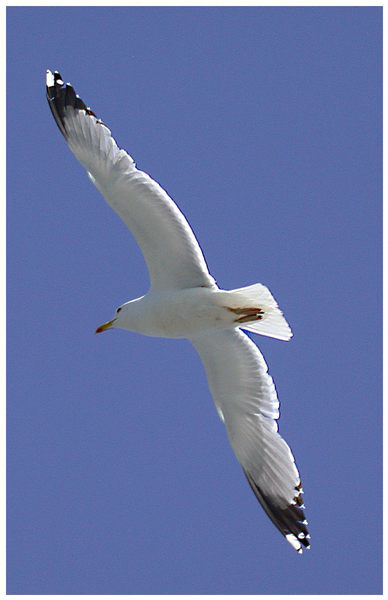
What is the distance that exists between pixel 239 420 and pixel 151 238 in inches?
55.5

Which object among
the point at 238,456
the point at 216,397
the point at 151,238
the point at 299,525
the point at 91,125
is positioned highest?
the point at 91,125

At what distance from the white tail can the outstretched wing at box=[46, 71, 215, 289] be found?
1.21 feet

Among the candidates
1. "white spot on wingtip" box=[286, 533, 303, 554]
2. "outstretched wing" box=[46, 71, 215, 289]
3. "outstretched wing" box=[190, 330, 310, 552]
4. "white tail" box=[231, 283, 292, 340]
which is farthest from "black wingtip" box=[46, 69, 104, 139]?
"white spot on wingtip" box=[286, 533, 303, 554]

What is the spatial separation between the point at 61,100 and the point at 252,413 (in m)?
2.47

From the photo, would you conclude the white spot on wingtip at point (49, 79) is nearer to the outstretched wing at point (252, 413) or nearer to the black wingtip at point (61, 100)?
the black wingtip at point (61, 100)

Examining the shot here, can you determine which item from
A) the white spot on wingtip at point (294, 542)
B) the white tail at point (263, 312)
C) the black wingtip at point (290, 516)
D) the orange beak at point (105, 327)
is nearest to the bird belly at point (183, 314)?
the white tail at point (263, 312)

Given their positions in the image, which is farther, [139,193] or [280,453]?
[280,453]

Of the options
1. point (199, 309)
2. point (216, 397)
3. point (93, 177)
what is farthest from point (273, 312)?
point (93, 177)

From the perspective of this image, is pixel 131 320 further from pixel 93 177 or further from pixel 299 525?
pixel 299 525

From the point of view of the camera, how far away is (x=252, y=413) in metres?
6.57

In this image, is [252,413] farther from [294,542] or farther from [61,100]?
[61,100]

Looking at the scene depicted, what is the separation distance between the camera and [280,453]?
6.50 meters

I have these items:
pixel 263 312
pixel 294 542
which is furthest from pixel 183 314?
pixel 294 542

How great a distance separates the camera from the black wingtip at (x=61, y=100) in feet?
20.5
